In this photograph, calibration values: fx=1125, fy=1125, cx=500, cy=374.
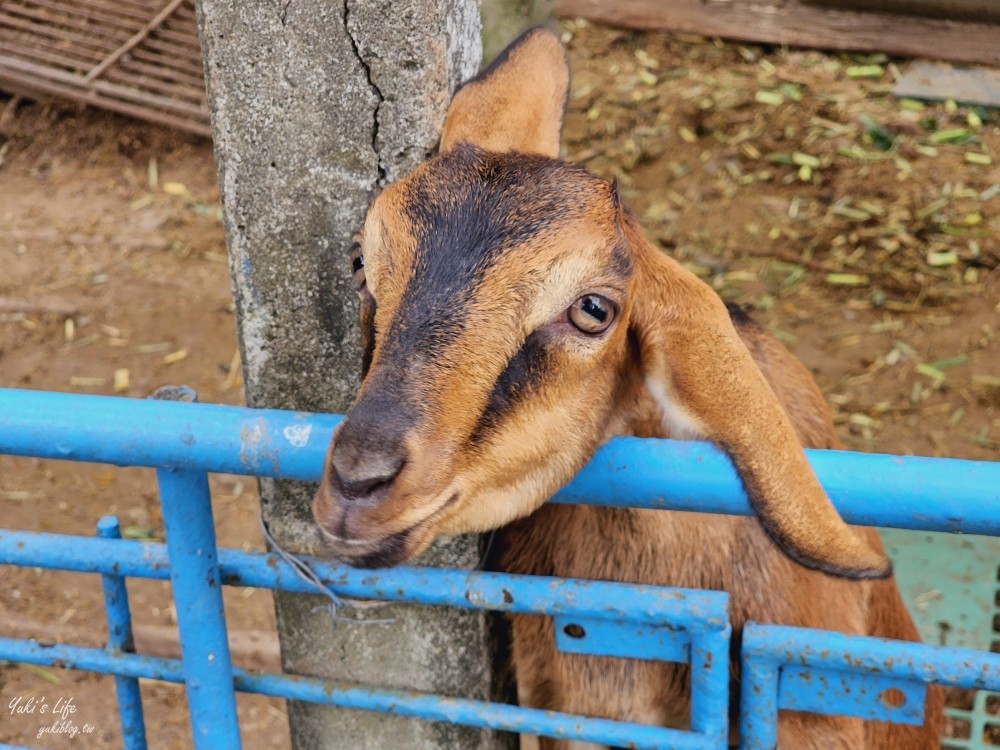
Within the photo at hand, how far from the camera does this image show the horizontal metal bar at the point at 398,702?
212 centimetres

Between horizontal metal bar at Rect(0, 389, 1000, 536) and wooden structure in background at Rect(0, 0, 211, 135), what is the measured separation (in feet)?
19.6

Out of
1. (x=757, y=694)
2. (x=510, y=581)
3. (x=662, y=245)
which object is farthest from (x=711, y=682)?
(x=662, y=245)

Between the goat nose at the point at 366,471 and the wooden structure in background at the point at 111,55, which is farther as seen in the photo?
the wooden structure in background at the point at 111,55

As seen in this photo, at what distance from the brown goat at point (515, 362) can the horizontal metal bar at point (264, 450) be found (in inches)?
3.0

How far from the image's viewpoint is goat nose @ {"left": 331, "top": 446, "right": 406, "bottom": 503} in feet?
5.80

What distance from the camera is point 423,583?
83.7 inches

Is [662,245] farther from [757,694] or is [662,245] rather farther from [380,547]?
[380,547]

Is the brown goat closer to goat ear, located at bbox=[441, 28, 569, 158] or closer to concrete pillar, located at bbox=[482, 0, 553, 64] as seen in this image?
goat ear, located at bbox=[441, 28, 569, 158]

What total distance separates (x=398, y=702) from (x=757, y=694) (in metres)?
0.72

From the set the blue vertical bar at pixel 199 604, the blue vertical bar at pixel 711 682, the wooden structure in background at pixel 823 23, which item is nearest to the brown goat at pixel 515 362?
the blue vertical bar at pixel 711 682

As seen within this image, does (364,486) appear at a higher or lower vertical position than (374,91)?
lower

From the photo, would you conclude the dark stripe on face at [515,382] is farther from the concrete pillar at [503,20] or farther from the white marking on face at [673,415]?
the concrete pillar at [503,20]

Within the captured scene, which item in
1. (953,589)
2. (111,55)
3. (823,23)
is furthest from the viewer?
(823,23)

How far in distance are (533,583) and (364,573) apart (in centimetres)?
35
